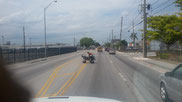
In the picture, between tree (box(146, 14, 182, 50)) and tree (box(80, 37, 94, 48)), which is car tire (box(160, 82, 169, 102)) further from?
tree (box(80, 37, 94, 48))

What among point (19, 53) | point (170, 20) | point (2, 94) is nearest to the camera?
point (2, 94)

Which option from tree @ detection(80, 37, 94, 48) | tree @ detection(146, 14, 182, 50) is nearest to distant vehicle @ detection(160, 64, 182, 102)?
tree @ detection(146, 14, 182, 50)

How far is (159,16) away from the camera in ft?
112

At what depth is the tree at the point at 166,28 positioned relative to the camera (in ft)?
93.9

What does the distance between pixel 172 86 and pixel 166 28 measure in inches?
998

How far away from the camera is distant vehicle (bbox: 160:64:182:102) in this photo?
6.13 metres

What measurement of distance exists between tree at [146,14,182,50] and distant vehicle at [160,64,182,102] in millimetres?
21264

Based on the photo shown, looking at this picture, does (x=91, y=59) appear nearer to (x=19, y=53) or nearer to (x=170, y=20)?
(x=19, y=53)

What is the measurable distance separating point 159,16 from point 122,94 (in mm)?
28389

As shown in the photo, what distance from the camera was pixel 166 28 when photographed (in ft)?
99.1

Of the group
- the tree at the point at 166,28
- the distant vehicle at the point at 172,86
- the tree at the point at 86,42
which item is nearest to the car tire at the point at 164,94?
the distant vehicle at the point at 172,86

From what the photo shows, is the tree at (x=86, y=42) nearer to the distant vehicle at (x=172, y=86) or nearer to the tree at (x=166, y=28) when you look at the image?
the tree at (x=166, y=28)

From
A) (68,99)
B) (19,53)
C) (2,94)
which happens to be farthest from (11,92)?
(19,53)

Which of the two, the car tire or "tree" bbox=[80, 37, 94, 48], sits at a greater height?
"tree" bbox=[80, 37, 94, 48]
